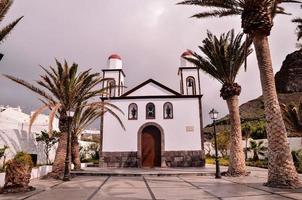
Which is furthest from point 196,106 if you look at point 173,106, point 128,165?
point 128,165

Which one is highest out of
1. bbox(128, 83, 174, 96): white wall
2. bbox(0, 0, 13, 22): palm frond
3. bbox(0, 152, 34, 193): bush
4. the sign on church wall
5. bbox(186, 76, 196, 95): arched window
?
bbox(186, 76, 196, 95): arched window

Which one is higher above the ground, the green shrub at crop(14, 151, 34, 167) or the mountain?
the mountain

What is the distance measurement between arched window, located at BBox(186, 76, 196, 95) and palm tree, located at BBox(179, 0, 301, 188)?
12826 mm

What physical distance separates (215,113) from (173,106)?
319 inches

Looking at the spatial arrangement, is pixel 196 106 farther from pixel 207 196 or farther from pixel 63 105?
pixel 207 196

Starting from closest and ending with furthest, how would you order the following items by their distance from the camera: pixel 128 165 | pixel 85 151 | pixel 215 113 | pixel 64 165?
pixel 64 165, pixel 215 113, pixel 128 165, pixel 85 151

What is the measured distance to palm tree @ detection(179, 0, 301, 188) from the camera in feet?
30.3

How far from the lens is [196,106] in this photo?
22.0 meters

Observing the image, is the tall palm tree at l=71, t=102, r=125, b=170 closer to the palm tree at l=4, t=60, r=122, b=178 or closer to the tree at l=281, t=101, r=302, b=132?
the palm tree at l=4, t=60, r=122, b=178

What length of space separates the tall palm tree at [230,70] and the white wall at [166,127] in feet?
24.7

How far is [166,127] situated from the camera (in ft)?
71.5

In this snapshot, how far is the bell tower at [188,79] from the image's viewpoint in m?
24.0

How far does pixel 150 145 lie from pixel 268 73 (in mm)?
13396

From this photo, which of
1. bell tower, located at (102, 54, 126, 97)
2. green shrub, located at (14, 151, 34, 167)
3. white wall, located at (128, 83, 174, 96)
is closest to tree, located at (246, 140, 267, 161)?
white wall, located at (128, 83, 174, 96)
